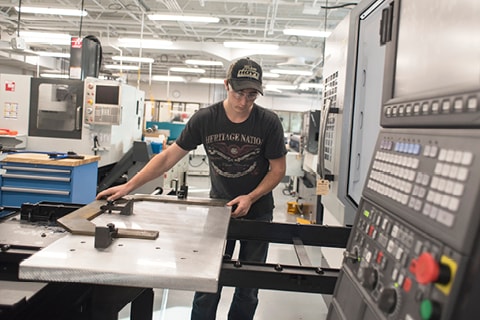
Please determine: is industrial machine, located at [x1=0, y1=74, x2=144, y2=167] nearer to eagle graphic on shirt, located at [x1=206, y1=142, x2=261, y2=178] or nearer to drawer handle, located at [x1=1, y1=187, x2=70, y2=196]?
drawer handle, located at [x1=1, y1=187, x2=70, y2=196]

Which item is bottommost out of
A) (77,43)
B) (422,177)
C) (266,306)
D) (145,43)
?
(266,306)

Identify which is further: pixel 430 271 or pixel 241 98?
pixel 241 98

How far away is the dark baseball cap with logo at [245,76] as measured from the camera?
1.55 m

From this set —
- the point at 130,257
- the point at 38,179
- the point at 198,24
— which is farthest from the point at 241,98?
the point at 198,24

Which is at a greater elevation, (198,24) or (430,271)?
(198,24)

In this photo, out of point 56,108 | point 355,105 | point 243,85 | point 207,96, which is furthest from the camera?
point 207,96

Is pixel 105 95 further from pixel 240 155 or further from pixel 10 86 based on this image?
pixel 240 155

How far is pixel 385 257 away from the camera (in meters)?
0.60

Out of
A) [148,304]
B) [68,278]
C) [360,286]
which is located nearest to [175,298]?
[148,304]

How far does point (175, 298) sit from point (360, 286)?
2.11 m

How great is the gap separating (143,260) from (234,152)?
3.24ft

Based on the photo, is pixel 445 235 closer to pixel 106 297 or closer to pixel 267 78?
pixel 106 297

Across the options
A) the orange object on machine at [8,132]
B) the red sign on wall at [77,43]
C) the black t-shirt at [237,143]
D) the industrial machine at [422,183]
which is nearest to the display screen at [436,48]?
the industrial machine at [422,183]

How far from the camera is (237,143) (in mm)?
1716
